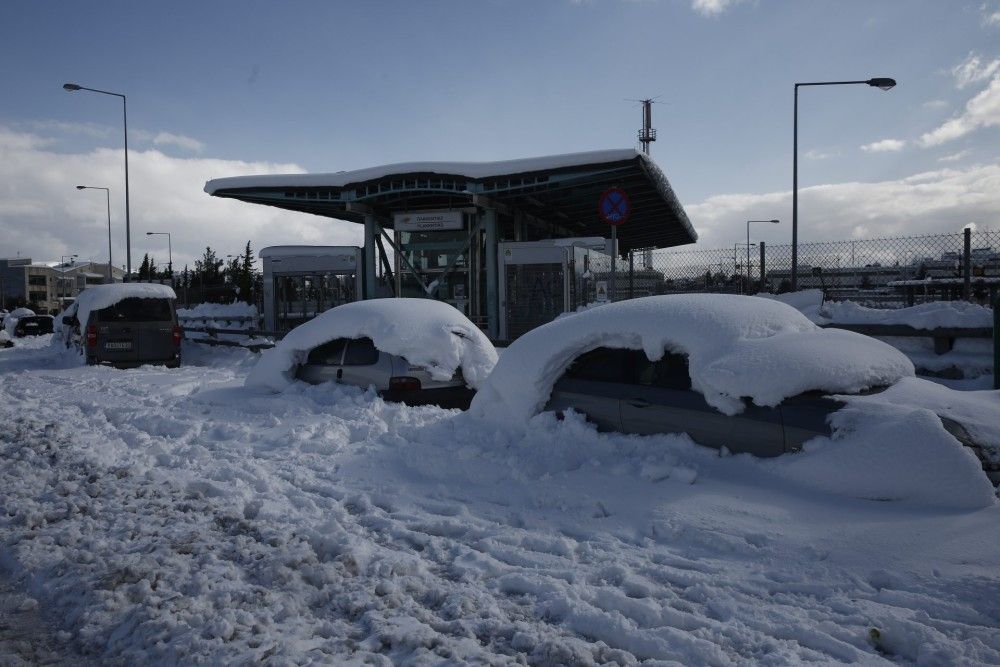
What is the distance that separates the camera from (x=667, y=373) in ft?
19.0

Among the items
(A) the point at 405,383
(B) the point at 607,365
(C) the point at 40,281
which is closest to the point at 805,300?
(A) the point at 405,383

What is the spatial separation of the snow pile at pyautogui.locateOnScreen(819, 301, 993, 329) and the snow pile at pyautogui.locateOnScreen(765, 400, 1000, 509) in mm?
6229

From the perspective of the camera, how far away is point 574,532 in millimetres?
4664

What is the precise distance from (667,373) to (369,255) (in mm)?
20374

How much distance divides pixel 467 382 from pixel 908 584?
591cm

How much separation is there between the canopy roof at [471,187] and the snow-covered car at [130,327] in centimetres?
809

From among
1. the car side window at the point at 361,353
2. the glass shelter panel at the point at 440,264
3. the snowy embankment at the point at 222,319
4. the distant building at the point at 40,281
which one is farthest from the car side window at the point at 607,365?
the distant building at the point at 40,281

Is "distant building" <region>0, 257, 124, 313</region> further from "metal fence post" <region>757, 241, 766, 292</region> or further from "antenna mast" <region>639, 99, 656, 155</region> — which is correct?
"metal fence post" <region>757, 241, 766, 292</region>

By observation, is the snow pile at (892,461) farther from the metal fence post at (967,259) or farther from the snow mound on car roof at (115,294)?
the snow mound on car roof at (115,294)

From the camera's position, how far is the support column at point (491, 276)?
74.9 feet

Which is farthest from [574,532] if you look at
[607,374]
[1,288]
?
[1,288]

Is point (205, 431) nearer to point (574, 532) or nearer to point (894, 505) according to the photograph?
point (574, 532)

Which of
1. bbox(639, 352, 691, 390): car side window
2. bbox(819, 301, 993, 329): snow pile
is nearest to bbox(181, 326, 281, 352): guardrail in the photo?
bbox(819, 301, 993, 329): snow pile

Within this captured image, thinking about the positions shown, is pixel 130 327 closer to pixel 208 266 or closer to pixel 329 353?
pixel 329 353
